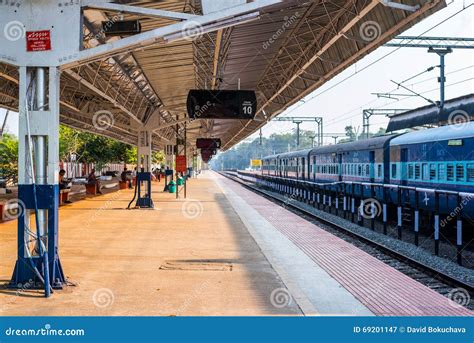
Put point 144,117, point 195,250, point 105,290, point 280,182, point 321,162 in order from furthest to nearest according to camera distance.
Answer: point 280,182 < point 321,162 < point 144,117 < point 195,250 < point 105,290

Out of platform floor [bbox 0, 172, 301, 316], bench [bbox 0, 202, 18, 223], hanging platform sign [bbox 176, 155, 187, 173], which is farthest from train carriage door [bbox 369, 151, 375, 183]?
bench [bbox 0, 202, 18, 223]

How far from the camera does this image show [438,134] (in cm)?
1491

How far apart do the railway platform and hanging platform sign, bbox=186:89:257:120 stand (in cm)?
317

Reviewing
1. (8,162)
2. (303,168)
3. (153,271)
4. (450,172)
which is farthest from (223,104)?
(8,162)

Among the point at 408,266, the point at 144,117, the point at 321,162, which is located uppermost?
the point at 144,117

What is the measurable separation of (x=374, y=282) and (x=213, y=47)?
7.97m

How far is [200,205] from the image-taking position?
24.0 meters

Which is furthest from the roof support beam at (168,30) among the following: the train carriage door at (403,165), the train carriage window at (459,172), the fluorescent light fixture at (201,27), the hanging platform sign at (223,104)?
the train carriage door at (403,165)

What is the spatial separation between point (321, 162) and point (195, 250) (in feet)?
61.7

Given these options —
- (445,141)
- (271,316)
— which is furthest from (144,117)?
(271,316)

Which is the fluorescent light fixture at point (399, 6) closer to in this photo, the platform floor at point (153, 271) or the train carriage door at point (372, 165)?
A: the platform floor at point (153, 271)

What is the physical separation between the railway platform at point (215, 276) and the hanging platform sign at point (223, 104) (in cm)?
A: 317

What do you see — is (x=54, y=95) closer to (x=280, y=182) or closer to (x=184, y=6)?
(x=184, y=6)
